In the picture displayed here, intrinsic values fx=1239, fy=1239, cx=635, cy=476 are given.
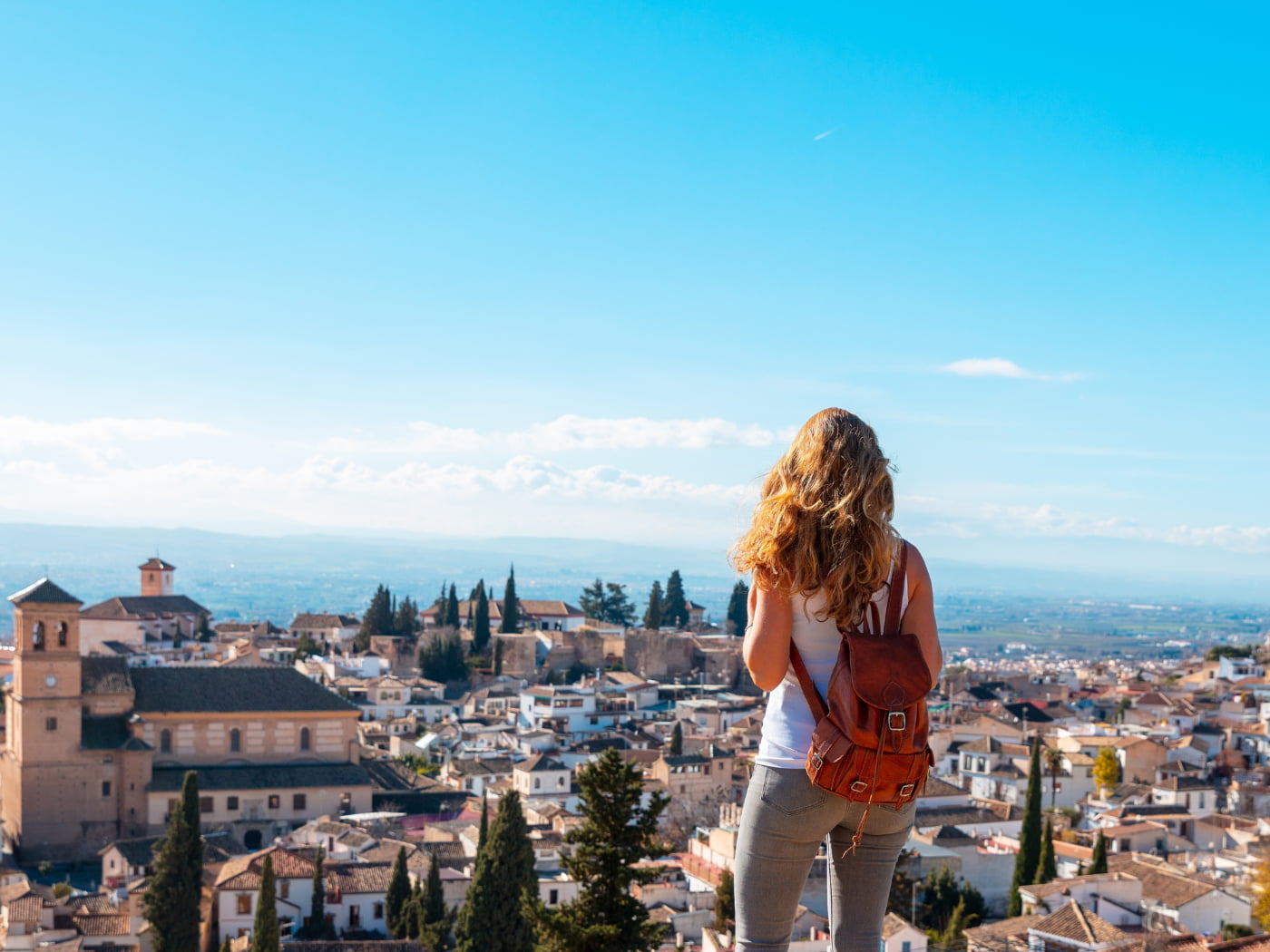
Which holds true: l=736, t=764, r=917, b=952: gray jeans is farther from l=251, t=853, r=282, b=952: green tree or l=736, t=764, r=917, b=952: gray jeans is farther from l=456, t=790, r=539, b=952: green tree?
l=251, t=853, r=282, b=952: green tree

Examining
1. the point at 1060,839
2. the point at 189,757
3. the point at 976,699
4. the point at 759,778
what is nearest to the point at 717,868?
the point at 1060,839

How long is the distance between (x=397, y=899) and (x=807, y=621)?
26405mm

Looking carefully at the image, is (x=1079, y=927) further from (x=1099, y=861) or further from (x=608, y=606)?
(x=608, y=606)

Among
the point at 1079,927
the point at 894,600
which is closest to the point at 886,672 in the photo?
the point at 894,600

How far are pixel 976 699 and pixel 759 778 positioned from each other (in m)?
63.4

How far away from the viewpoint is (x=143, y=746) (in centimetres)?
3800

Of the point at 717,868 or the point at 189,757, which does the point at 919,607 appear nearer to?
the point at 717,868

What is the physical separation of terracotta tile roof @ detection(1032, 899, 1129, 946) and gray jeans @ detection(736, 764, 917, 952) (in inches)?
804

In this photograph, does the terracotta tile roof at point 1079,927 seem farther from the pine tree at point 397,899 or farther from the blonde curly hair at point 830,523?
the blonde curly hair at point 830,523

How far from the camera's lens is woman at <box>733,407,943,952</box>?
9.59 feet

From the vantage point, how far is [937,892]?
91.9 ft

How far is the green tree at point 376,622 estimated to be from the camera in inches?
2680

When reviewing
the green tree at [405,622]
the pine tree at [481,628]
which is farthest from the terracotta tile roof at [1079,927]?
the green tree at [405,622]

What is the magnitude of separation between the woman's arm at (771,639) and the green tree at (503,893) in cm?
1950
